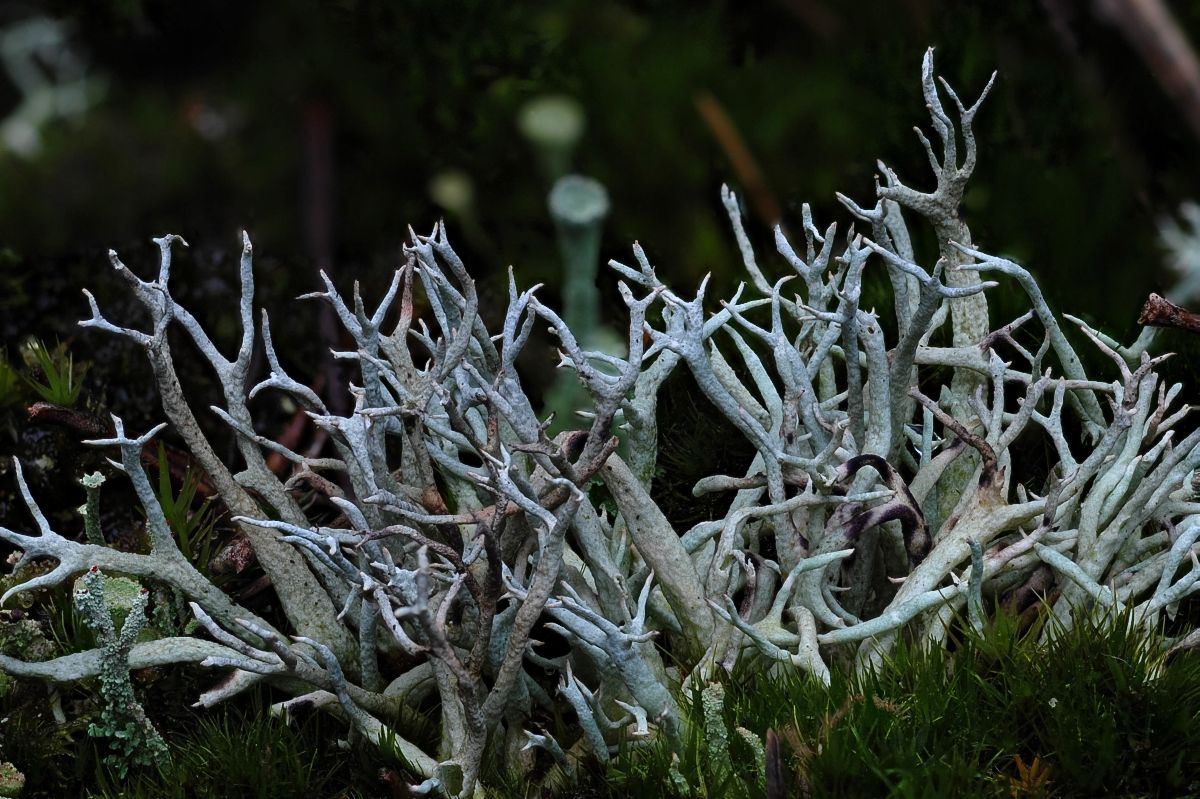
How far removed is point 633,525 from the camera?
177 centimetres

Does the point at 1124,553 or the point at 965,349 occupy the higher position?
the point at 965,349

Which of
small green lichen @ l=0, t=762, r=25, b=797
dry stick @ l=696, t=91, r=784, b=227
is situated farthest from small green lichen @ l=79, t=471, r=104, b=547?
dry stick @ l=696, t=91, r=784, b=227

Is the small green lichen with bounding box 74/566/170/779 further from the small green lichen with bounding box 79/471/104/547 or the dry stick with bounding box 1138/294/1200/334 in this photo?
the dry stick with bounding box 1138/294/1200/334

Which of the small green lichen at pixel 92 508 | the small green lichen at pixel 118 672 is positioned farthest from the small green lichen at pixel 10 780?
the small green lichen at pixel 92 508

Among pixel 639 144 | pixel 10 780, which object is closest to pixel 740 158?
pixel 639 144

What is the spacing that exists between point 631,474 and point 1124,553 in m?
0.68

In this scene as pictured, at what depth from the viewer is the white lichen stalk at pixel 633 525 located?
1.62 metres

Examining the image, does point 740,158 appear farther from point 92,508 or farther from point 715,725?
point 715,725

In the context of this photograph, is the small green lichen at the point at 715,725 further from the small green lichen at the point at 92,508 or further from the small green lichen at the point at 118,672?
the small green lichen at the point at 92,508

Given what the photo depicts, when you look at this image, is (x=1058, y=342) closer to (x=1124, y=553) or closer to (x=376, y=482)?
(x=1124, y=553)

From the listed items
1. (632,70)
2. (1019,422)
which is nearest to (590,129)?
(632,70)

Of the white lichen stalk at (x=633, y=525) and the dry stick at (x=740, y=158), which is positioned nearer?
the white lichen stalk at (x=633, y=525)

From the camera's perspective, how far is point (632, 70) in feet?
12.7

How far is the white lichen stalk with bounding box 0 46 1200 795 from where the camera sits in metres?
1.62
